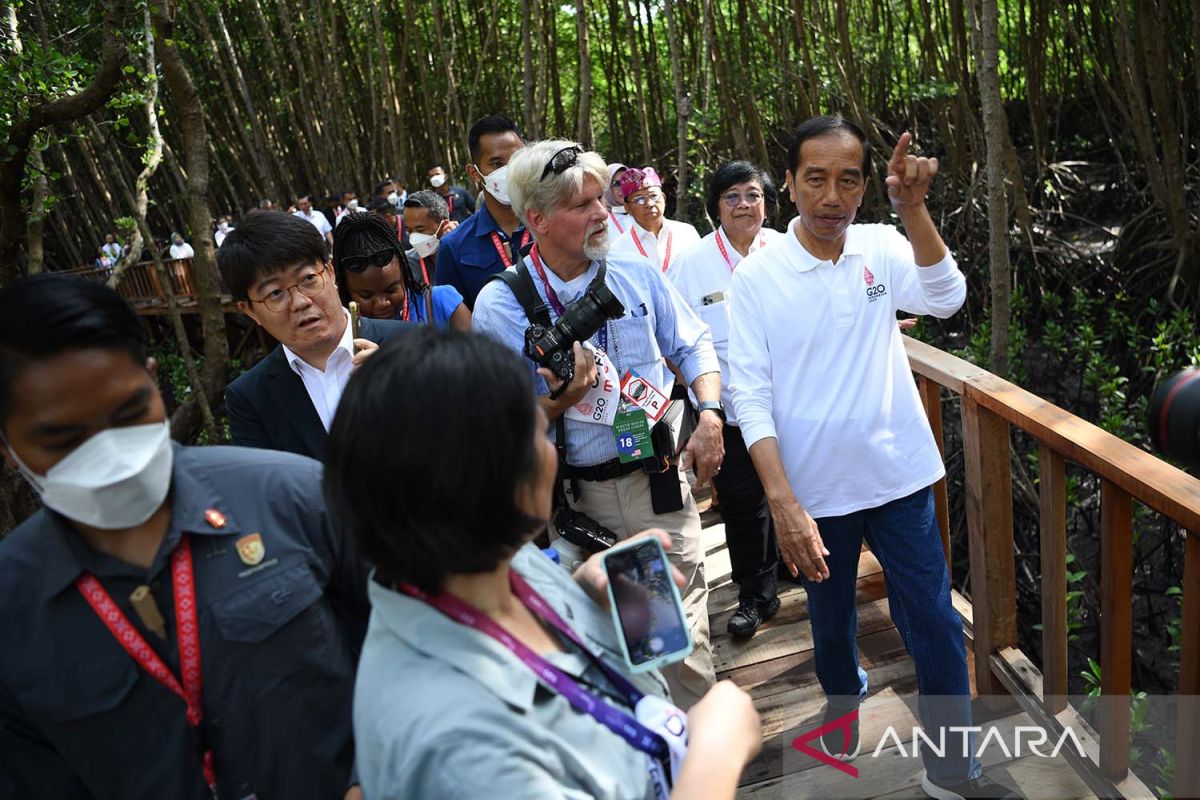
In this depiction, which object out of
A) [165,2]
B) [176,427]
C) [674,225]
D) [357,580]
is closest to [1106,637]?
[357,580]

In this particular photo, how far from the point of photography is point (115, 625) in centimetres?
123

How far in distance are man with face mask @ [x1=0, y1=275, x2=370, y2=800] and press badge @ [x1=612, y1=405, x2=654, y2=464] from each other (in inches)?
41.4

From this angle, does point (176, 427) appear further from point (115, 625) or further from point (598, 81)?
point (598, 81)

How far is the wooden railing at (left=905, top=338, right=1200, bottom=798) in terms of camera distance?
162cm

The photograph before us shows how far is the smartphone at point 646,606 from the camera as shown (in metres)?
1.16

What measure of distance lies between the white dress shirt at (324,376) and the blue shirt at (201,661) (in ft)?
2.49

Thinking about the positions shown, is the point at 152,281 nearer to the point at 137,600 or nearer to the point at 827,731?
the point at 827,731

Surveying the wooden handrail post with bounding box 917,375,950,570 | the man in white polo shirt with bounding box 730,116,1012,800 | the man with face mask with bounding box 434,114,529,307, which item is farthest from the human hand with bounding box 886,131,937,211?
the man with face mask with bounding box 434,114,529,307

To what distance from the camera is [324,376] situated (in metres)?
2.12

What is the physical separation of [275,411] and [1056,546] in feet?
6.11

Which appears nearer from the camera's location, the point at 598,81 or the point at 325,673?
the point at 325,673

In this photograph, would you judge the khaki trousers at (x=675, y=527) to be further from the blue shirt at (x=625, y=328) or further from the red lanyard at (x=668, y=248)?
the red lanyard at (x=668, y=248)

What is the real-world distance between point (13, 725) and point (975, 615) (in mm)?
2335

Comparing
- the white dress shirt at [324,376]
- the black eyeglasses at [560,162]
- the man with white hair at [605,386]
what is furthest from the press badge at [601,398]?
the white dress shirt at [324,376]
